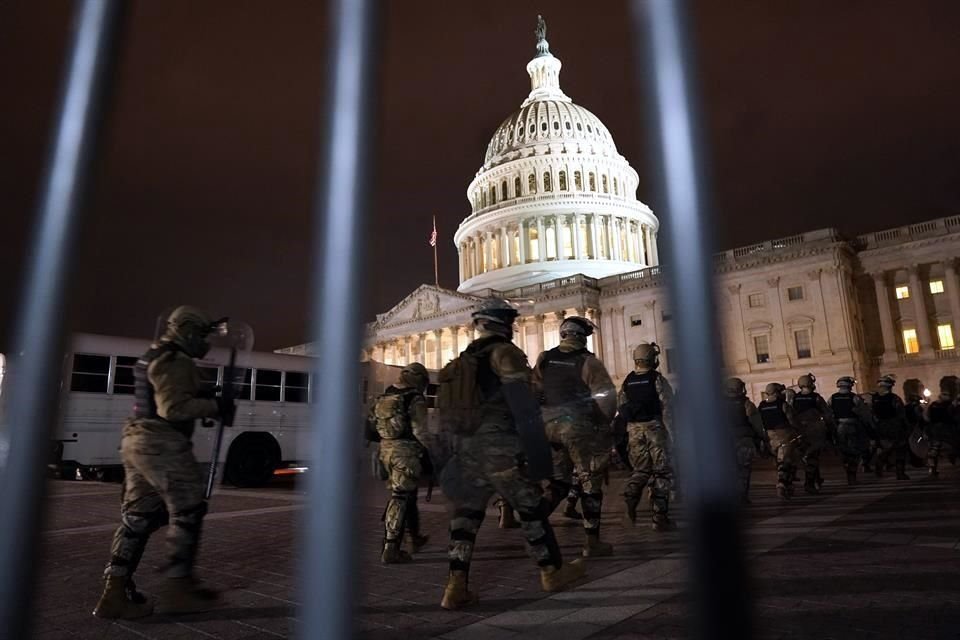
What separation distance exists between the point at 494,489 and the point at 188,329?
2514 millimetres

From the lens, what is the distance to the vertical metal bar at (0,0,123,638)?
47.1 inches

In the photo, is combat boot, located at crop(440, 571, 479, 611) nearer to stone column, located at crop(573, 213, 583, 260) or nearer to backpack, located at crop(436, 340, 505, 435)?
backpack, located at crop(436, 340, 505, 435)

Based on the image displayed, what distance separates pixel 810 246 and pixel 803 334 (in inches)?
239

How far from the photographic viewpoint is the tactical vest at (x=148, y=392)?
4.66 m

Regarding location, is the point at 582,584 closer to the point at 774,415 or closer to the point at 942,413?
the point at 774,415

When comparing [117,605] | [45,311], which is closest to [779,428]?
[117,605]

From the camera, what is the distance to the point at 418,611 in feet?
14.0

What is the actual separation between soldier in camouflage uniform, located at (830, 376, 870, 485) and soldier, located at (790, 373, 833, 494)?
0.36 metres

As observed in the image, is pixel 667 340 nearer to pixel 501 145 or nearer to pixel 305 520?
pixel 305 520

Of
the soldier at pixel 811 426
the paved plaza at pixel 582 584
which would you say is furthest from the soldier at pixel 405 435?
the soldier at pixel 811 426

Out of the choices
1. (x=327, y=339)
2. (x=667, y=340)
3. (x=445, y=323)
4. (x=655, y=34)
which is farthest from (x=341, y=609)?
(x=445, y=323)

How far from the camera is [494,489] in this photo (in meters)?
4.74

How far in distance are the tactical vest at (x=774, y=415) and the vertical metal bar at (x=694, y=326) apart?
38.3ft

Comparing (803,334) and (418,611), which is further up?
(803,334)
